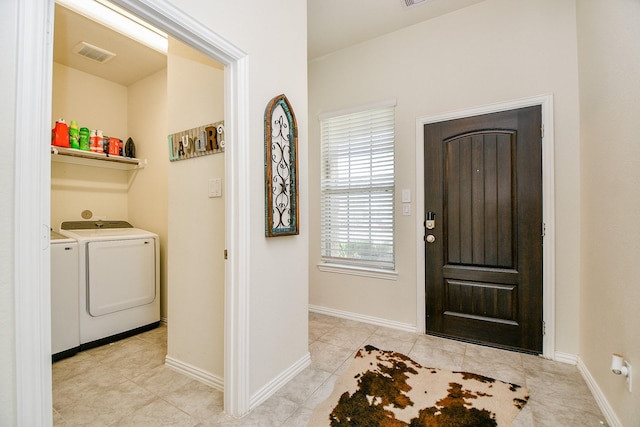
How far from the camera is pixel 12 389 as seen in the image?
0.85 metres

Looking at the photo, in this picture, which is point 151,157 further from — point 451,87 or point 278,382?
point 451,87

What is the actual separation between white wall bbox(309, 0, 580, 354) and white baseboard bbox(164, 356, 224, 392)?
5.15 ft

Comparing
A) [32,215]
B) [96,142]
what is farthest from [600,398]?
[96,142]

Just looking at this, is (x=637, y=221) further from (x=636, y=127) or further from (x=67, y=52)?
(x=67, y=52)

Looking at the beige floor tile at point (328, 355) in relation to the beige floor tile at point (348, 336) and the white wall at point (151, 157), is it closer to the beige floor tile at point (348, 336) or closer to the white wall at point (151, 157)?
the beige floor tile at point (348, 336)

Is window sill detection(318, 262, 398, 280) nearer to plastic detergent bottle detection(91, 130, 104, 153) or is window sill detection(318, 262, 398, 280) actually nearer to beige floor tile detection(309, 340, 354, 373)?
beige floor tile detection(309, 340, 354, 373)

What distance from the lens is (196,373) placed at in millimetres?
1978

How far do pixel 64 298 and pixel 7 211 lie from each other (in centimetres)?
196

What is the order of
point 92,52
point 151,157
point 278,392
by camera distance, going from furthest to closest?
1. point 151,157
2. point 92,52
3. point 278,392

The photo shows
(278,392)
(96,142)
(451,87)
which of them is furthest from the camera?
(96,142)

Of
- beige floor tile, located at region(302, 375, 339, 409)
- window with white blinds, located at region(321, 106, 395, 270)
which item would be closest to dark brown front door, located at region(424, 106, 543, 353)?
window with white blinds, located at region(321, 106, 395, 270)

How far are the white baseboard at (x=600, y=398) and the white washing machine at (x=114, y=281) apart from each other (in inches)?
139

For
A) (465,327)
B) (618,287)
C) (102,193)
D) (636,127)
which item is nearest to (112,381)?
(102,193)

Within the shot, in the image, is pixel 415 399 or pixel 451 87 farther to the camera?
pixel 451 87
